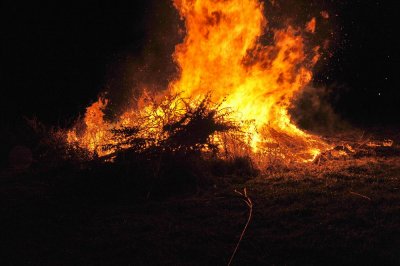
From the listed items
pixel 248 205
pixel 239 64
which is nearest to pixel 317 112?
pixel 239 64

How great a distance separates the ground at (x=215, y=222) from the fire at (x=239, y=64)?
5.79 ft

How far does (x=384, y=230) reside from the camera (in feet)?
13.7

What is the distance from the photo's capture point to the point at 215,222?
15.3 ft

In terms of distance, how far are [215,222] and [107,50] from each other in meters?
10.5

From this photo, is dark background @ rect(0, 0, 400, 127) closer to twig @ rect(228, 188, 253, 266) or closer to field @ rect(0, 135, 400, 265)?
field @ rect(0, 135, 400, 265)

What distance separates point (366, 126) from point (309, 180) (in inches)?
256

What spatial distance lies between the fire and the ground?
177 cm

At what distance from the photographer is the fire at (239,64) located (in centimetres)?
805

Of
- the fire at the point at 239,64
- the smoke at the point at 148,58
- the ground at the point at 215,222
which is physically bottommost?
the ground at the point at 215,222

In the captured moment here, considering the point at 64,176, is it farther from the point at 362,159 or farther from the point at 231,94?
the point at 362,159

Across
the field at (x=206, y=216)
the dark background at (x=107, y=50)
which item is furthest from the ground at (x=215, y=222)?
the dark background at (x=107, y=50)

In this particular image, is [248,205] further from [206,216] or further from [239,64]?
[239,64]

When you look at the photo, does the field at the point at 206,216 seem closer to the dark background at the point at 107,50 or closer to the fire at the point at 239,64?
the fire at the point at 239,64

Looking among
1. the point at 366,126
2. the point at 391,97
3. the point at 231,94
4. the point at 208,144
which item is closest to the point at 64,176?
the point at 208,144
